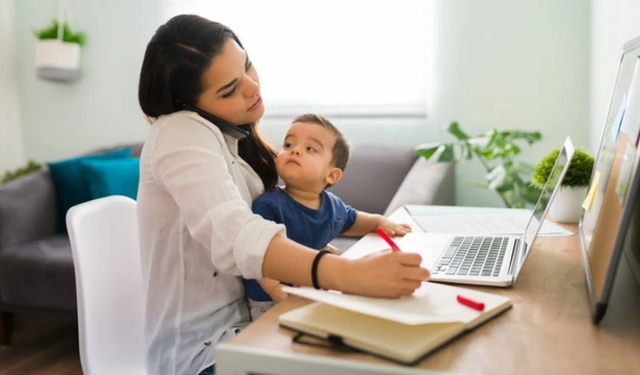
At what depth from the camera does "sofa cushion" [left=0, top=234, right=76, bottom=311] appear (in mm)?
2637

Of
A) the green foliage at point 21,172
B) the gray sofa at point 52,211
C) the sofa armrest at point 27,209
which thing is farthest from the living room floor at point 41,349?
the green foliage at point 21,172

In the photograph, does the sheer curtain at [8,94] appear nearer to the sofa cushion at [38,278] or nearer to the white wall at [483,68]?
the white wall at [483,68]

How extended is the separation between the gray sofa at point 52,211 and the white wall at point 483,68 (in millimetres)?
255

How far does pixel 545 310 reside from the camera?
91 centimetres

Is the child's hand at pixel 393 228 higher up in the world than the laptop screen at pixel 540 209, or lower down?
lower down

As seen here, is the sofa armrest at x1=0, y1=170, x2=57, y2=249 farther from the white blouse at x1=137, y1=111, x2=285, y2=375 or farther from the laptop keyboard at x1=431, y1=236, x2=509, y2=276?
the laptop keyboard at x1=431, y1=236, x2=509, y2=276

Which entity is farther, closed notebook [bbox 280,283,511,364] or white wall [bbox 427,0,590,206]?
white wall [bbox 427,0,590,206]

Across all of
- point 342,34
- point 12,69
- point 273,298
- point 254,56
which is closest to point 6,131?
point 12,69

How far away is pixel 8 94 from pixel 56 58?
56 cm

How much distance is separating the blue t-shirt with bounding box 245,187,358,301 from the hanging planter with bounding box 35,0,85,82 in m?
2.68

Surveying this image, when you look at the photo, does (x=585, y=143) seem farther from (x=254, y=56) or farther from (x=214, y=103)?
(x=214, y=103)

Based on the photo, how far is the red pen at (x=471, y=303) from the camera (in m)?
0.85

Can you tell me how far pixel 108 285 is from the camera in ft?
4.25

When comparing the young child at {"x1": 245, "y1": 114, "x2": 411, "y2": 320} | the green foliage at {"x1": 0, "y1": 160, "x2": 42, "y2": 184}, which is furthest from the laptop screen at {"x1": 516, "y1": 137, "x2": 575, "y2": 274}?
the green foliage at {"x1": 0, "y1": 160, "x2": 42, "y2": 184}
